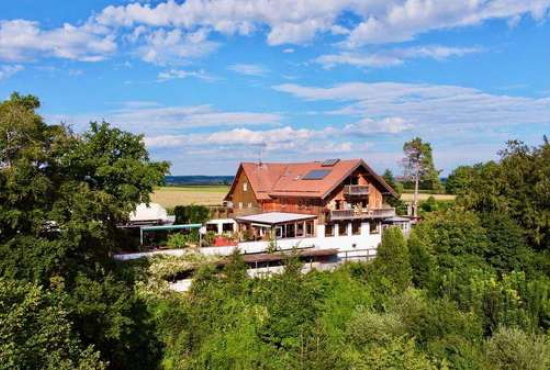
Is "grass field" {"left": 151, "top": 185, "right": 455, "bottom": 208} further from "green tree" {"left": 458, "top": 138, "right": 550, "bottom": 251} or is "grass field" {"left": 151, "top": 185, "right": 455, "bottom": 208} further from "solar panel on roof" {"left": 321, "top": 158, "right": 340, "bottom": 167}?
"green tree" {"left": 458, "top": 138, "right": 550, "bottom": 251}

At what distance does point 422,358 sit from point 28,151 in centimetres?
1876

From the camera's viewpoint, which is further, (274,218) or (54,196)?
(274,218)

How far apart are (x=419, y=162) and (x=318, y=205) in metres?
19.6

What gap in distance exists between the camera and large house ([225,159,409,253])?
36531 millimetres

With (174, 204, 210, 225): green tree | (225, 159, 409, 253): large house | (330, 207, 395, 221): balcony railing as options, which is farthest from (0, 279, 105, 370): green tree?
(330, 207, 395, 221): balcony railing

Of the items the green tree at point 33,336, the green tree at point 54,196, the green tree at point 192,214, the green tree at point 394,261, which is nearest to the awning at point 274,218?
the green tree at point 192,214

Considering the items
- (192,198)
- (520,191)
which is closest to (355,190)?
(520,191)

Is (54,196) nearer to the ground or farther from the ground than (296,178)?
nearer to the ground

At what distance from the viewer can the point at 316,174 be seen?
40.6 meters

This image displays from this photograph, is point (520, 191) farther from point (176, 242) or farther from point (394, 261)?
point (176, 242)

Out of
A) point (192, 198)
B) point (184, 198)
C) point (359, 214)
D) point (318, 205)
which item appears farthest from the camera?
point (192, 198)

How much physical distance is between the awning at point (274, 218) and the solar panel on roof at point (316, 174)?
3.62 meters

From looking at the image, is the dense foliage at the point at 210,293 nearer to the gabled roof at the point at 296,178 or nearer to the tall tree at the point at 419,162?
the gabled roof at the point at 296,178

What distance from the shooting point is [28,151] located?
20.6m
